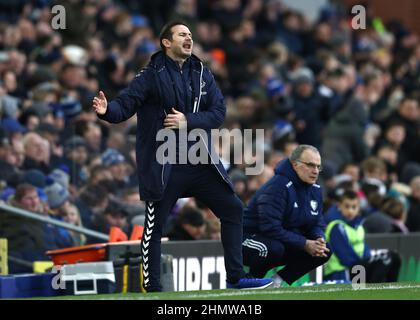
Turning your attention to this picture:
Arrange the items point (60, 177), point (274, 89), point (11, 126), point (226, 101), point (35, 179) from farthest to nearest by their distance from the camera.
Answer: point (274, 89) → point (226, 101) → point (11, 126) → point (60, 177) → point (35, 179)

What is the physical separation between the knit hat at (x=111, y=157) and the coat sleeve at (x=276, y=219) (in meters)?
3.46

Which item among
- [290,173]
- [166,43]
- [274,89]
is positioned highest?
[166,43]

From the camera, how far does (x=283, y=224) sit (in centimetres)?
1221

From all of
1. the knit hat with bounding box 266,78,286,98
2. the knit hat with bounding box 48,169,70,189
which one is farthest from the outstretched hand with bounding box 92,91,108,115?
the knit hat with bounding box 266,78,286,98

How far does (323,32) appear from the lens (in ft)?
79.4

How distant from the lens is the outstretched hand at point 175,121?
10398 mm

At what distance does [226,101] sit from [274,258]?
7.91 m

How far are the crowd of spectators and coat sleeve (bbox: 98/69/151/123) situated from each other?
3.28 m

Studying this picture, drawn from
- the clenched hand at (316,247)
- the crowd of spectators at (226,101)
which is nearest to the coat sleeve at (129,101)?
the clenched hand at (316,247)

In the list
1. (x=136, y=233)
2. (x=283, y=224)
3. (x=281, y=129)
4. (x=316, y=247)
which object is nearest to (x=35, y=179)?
(x=136, y=233)

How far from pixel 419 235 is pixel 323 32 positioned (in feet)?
29.5

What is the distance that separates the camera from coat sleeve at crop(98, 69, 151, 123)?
10.4 meters

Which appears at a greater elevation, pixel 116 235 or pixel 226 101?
pixel 226 101

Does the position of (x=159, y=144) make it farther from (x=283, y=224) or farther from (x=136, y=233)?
(x=136, y=233)
